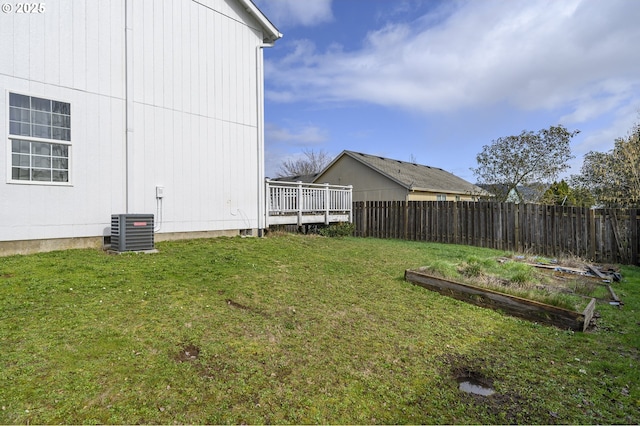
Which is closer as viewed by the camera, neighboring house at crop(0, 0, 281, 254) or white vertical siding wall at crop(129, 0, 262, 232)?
neighboring house at crop(0, 0, 281, 254)

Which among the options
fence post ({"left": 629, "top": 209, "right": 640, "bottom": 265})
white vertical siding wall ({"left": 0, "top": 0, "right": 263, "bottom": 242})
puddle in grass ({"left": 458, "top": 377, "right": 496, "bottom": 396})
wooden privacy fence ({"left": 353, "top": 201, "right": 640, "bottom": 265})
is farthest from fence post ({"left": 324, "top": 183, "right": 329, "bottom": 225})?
puddle in grass ({"left": 458, "top": 377, "right": 496, "bottom": 396})

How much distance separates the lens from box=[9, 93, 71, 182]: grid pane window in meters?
5.74

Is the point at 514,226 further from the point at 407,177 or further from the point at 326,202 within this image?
the point at 407,177

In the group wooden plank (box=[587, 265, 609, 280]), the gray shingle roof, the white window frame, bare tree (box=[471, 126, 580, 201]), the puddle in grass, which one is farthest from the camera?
the gray shingle roof

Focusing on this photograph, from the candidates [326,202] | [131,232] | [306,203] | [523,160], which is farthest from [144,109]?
[523,160]

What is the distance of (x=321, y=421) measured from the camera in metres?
2.13

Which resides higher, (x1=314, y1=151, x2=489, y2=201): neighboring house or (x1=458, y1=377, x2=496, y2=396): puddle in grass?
(x1=314, y1=151, x2=489, y2=201): neighboring house

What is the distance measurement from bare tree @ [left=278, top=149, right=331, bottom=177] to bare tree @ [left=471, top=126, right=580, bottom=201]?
25724 mm

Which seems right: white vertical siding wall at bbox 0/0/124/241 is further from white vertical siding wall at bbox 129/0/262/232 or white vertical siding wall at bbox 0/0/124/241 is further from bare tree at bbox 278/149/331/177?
bare tree at bbox 278/149/331/177

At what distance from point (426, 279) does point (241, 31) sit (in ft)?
28.5

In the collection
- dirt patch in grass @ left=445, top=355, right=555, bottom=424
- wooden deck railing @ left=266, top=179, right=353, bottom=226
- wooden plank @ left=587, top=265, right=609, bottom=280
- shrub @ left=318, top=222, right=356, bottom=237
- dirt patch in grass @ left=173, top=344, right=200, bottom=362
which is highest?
wooden deck railing @ left=266, top=179, right=353, bottom=226

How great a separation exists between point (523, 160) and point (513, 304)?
15.5 meters

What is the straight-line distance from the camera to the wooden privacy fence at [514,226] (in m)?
8.77

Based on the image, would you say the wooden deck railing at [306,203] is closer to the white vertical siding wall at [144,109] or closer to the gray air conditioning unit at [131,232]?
the white vertical siding wall at [144,109]
